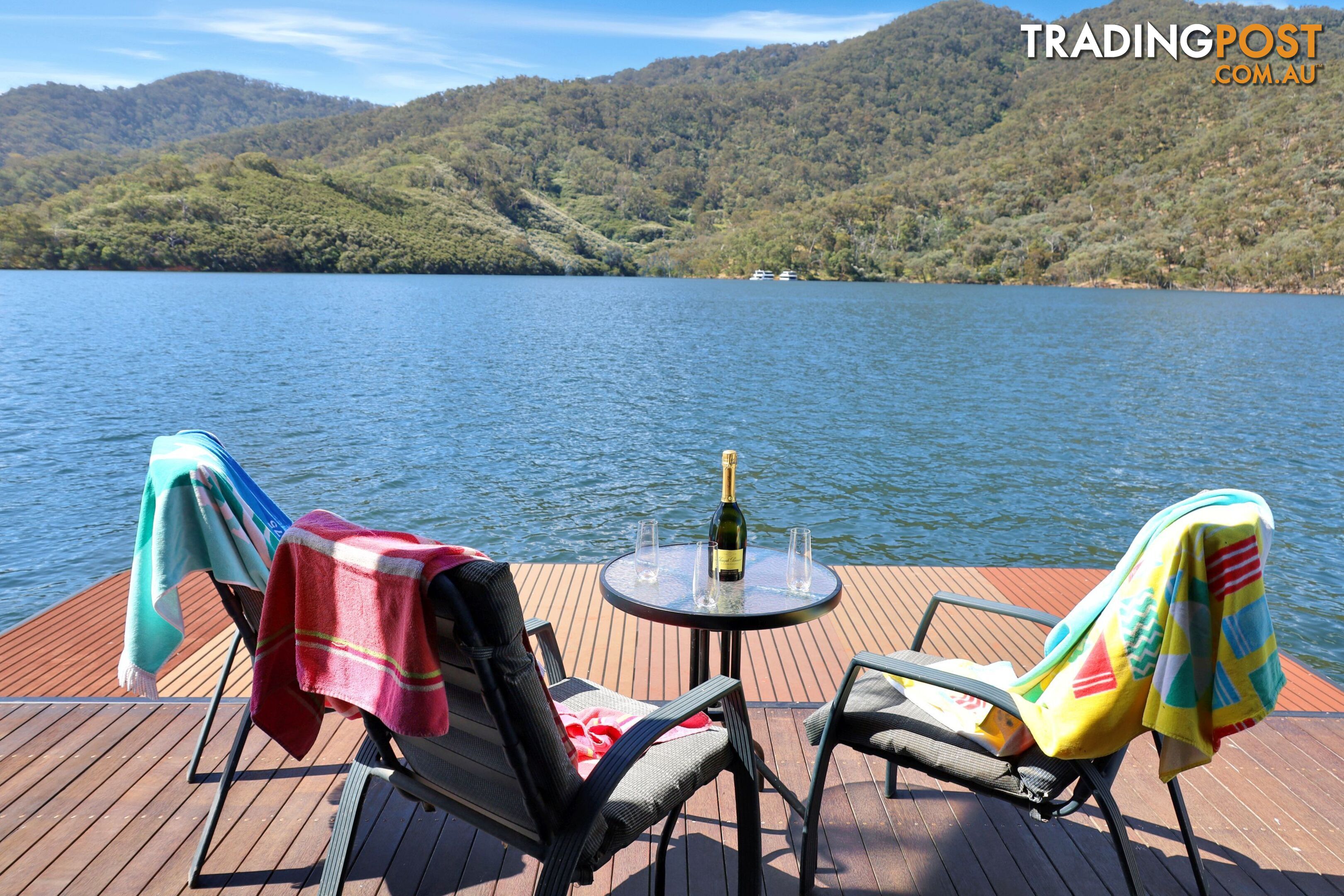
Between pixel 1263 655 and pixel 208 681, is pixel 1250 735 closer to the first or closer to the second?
pixel 1263 655

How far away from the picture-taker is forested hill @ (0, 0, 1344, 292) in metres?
62.3

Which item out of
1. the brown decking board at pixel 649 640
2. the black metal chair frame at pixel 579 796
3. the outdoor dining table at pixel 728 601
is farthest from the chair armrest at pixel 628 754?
the brown decking board at pixel 649 640

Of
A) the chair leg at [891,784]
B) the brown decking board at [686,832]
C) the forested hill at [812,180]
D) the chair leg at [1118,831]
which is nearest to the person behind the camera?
the chair leg at [1118,831]

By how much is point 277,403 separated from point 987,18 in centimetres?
15910

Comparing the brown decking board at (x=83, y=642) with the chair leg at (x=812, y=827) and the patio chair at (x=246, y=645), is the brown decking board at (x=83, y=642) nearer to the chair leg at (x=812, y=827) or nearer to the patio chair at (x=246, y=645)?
the patio chair at (x=246, y=645)

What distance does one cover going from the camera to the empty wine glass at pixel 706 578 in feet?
6.79

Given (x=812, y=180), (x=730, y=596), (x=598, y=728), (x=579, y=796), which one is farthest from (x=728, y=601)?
(x=812, y=180)

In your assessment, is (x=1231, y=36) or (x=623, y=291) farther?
(x=1231, y=36)

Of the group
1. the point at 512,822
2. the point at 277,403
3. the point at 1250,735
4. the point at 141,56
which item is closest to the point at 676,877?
the point at 512,822

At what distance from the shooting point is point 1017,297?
161 ft

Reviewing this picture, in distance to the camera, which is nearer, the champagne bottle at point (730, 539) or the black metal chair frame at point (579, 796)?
the black metal chair frame at point (579, 796)

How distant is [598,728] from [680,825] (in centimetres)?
53

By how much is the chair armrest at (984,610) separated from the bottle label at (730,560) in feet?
1.61

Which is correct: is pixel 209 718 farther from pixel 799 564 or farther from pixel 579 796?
pixel 799 564
